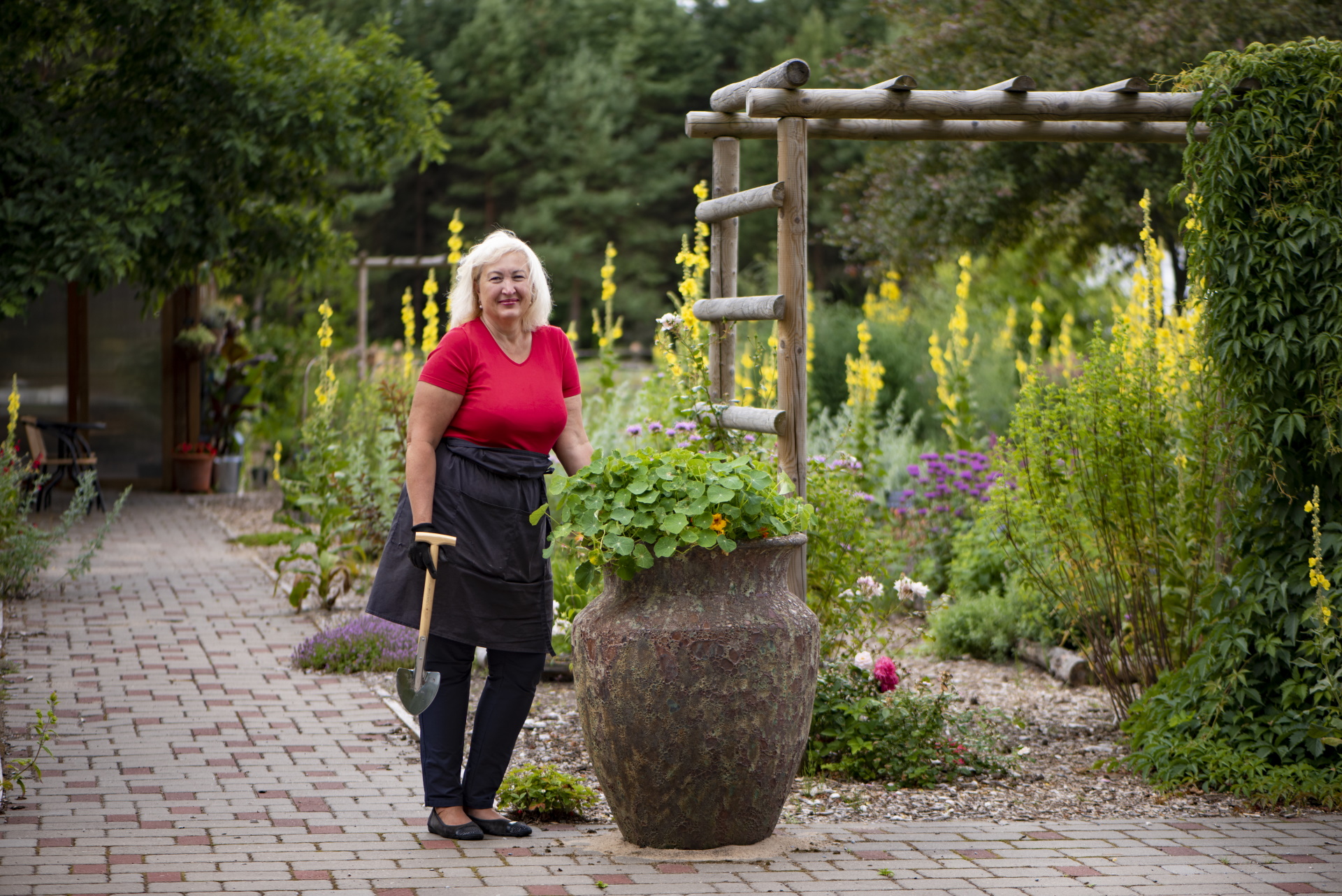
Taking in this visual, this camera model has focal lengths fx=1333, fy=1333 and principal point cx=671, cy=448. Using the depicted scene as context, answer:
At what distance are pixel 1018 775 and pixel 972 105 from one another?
8.00 ft

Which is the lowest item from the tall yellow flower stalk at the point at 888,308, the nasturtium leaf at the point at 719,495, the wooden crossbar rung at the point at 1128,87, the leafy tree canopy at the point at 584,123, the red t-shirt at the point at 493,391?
the nasturtium leaf at the point at 719,495

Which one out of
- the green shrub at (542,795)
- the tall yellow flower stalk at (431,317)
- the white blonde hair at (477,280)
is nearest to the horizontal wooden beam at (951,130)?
the white blonde hair at (477,280)

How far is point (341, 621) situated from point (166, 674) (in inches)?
56.1

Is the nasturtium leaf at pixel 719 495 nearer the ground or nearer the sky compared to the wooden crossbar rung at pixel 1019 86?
nearer the ground

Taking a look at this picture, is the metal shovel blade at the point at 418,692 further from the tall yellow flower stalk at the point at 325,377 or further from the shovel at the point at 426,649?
the tall yellow flower stalk at the point at 325,377

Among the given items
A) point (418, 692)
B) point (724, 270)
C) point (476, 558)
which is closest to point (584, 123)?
point (724, 270)

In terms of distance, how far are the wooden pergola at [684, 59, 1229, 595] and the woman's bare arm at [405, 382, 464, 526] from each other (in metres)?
1.22

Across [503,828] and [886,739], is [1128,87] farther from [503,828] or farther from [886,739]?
[503,828]

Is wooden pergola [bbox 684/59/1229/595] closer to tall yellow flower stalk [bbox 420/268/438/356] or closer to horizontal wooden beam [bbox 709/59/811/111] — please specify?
horizontal wooden beam [bbox 709/59/811/111]

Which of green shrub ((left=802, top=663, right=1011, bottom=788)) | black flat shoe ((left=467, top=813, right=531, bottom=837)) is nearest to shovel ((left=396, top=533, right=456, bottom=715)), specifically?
black flat shoe ((left=467, top=813, right=531, bottom=837))

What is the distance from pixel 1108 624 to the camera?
235 inches

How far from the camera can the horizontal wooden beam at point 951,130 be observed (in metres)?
5.16

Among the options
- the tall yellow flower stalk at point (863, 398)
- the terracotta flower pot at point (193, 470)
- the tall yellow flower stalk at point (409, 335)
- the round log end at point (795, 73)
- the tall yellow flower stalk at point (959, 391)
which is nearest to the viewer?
the round log end at point (795, 73)

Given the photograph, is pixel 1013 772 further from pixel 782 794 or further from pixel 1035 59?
pixel 1035 59
